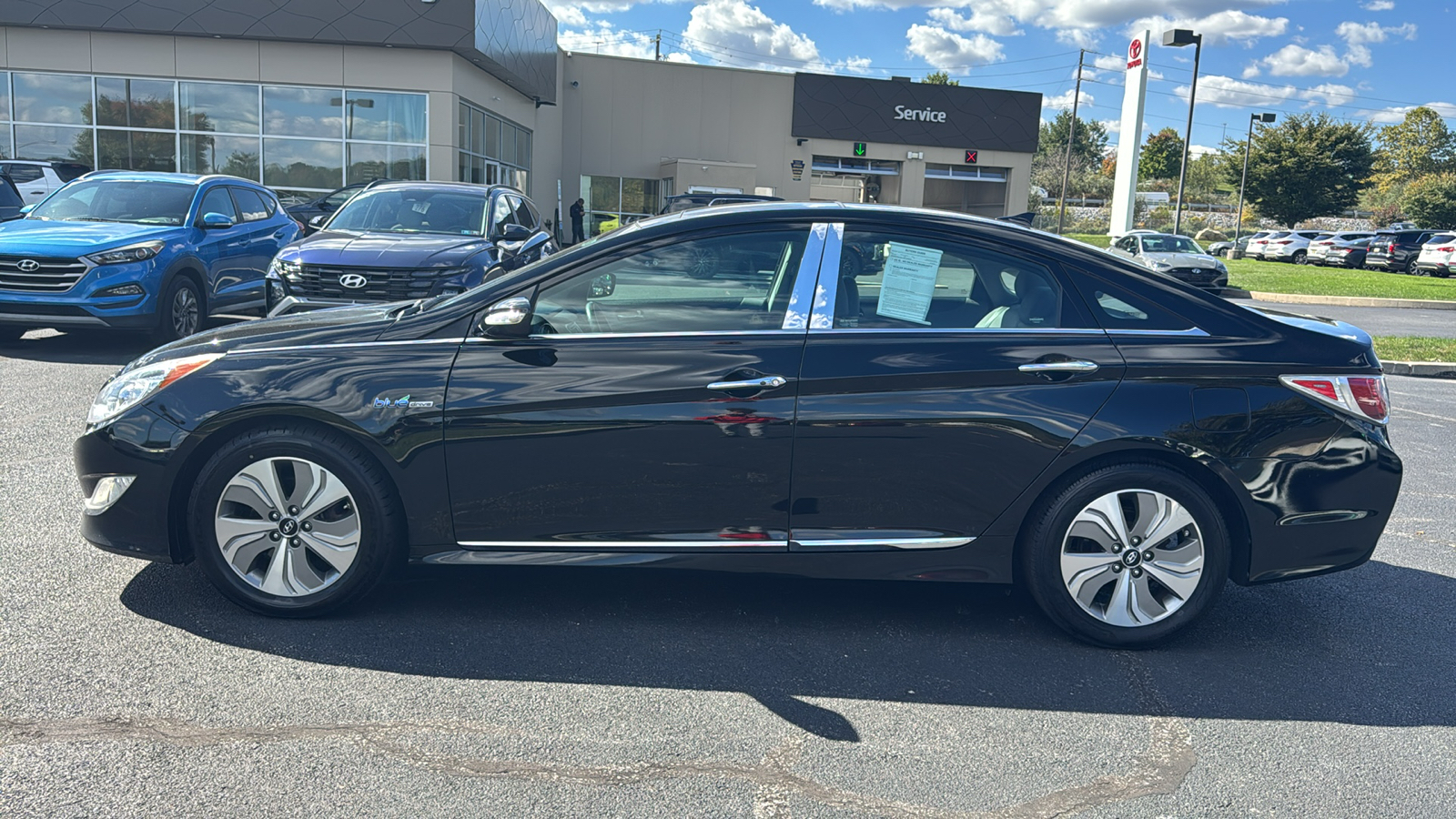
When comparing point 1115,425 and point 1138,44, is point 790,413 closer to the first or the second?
point 1115,425

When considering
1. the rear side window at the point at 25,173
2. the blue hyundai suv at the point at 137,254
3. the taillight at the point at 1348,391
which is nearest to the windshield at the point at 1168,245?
the blue hyundai suv at the point at 137,254

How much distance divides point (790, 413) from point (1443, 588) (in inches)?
128

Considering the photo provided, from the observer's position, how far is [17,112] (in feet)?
80.6

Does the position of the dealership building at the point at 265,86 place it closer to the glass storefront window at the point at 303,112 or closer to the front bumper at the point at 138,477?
the glass storefront window at the point at 303,112

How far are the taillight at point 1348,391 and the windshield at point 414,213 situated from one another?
8.10 m

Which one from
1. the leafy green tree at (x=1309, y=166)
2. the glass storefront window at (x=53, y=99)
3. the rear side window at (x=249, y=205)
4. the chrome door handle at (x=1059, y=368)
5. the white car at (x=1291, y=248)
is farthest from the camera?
the leafy green tree at (x=1309, y=166)

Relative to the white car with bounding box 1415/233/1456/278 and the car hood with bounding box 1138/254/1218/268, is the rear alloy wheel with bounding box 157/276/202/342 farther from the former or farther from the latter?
the white car with bounding box 1415/233/1456/278

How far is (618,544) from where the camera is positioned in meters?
3.98

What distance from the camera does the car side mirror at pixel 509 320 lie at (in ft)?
12.9

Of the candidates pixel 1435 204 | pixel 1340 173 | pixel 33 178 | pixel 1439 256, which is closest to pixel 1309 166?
pixel 1340 173

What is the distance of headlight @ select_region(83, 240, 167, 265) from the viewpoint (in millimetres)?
9914

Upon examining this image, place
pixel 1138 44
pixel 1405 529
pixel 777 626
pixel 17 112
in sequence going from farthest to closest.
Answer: pixel 1138 44
pixel 17 112
pixel 1405 529
pixel 777 626

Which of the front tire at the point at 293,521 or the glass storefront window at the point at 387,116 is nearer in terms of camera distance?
the front tire at the point at 293,521

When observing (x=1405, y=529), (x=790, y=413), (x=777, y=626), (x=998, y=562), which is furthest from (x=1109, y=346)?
(x=1405, y=529)
